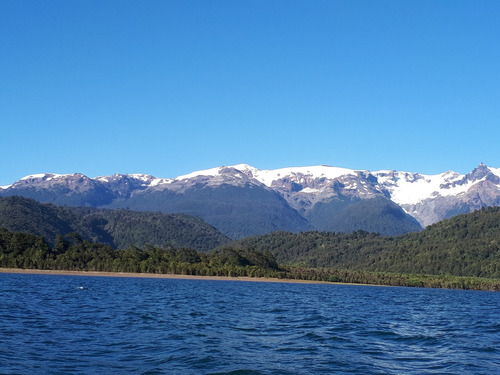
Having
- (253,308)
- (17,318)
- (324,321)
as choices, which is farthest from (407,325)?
(17,318)

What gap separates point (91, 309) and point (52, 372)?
44.6 meters

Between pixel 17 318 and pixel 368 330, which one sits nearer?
pixel 17 318

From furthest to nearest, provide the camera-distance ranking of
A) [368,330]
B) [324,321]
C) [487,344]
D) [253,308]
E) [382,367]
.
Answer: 1. [253,308]
2. [324,321]
3. [368,330]
4. [487,344]
5. [382,367]

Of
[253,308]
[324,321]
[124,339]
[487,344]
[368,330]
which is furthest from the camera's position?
[253,308]

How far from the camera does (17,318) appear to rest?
73.5 metres

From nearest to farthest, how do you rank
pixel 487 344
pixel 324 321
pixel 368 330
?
pixel 487 344 → pixel 368 330 → pixel 324 321

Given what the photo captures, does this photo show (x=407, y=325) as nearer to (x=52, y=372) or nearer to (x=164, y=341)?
(x=164, y=341)

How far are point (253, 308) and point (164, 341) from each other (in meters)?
43.0

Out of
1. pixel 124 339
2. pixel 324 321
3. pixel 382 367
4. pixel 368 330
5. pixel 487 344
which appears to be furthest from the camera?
pixel 324 321

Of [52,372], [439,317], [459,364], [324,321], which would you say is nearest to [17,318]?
[52,372]

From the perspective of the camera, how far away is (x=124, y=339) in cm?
6244

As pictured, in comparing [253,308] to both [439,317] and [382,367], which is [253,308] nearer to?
[439,317]

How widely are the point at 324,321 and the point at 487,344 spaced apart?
23472 millimetres

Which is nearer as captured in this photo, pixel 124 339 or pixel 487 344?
pixel 124 339
